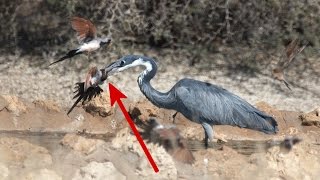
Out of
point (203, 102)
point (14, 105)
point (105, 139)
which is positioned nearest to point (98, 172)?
point (203, 102)

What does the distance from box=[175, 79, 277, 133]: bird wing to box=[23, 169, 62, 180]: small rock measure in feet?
4.37

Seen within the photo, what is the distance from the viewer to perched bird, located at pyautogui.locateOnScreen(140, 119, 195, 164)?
506 cm

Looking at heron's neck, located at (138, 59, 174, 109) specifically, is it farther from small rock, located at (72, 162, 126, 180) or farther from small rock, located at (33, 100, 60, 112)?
small rock, located at (33, 100, 60, 112)

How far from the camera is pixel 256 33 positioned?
9.30 m

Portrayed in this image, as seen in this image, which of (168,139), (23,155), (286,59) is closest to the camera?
(168,139)

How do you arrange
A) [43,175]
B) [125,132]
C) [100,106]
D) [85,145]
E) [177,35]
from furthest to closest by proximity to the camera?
[177,35]
[100,106]
[125,132]
[85,145]
[43,175]

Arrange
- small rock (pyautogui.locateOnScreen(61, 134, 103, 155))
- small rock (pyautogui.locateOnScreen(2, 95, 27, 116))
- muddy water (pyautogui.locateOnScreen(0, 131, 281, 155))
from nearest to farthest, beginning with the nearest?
small rock (pyautogui.locateOnScreen(61, 134, 103, 155)) < muddy water (pyautogui.locateOnScreen(0, 131, 281, 155)) < small rock (pyautogui.locateOnScreen(2, 95, 27, 116))

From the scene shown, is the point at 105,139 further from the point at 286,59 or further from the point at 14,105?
the point at 286,59

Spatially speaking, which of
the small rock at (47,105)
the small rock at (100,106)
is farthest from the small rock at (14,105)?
the small rock at (100,106)

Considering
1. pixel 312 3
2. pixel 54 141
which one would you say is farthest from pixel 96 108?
pixel 312 3

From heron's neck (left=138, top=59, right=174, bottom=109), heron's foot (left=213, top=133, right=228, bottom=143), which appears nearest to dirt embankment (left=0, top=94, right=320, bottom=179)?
heron's neck (left=138, top=59, right=174, bottom=109)

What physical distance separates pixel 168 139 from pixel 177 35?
425 centimetres

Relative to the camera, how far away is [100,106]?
764 centimetres

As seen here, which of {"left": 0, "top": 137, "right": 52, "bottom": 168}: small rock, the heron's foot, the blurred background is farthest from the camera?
the blurred background
